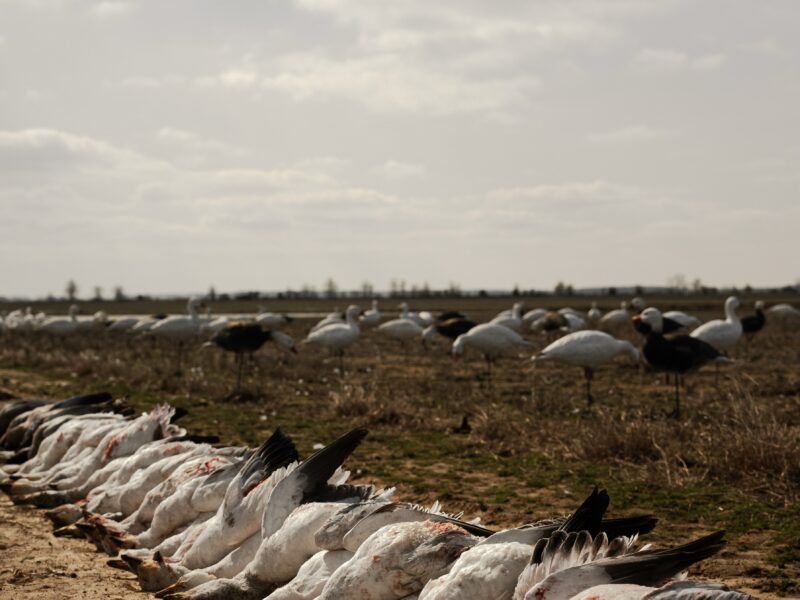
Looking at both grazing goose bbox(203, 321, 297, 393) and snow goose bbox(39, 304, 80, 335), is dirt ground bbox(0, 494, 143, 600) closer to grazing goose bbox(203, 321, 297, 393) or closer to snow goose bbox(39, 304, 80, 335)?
grazing goose bbox(203, 321, 297, 393)

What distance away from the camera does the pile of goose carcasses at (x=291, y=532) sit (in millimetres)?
3170

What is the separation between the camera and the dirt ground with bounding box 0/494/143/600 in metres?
5.03

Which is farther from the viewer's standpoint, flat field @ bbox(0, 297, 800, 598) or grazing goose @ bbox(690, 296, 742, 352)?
grazing goose @ bbox(690, 296, 742, 352)

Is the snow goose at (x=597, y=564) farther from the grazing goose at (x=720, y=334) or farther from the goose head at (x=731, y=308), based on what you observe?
the goose head at (x=731, y=308)

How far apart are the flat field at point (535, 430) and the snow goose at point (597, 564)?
2.39 meters

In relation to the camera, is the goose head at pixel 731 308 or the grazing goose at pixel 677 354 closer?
the grazing goose at pixel 677 354

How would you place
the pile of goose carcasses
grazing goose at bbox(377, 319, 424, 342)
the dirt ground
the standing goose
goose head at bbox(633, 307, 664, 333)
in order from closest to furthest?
the pile of goose carcasses, the dirt ground, goose head at bbox(633, 307, 664, 333), the standing goose, grazing goose at bbox(377, 319, 424, 342)

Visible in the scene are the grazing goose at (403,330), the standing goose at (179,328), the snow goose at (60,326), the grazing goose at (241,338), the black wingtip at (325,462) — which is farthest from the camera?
the snow goose at (60,326)

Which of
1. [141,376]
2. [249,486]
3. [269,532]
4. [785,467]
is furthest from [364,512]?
[141,376]

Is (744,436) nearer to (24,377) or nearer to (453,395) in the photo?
(453,395)

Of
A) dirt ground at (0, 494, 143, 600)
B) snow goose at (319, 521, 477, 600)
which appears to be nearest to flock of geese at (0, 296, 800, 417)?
dirt ground at (0, 494, 143, 600)

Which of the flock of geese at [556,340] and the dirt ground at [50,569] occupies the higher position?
the flock of geese at [556,340]

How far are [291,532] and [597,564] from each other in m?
2.01

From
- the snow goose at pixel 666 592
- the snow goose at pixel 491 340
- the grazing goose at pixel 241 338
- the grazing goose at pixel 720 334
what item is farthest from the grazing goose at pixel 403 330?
the snow goose at pixel 666 592
